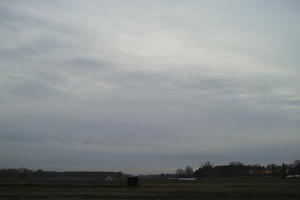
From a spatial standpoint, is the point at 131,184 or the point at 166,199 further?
the point at 131,184

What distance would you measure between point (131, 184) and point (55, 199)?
107 ft

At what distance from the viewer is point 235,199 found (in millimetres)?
35062

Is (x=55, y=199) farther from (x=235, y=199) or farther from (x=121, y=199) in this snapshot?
(x=235, y=199)

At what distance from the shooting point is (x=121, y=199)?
119 feet

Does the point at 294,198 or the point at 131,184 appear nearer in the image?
the point at 294,198

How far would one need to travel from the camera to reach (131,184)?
222 feet

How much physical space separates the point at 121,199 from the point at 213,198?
799 cm

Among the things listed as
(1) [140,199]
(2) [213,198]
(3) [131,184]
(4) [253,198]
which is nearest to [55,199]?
(1) [140,199]

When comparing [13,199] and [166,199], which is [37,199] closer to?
[13,199]

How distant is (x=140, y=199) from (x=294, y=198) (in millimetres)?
12937

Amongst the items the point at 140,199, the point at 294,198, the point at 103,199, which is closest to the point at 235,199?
the point at 294,198

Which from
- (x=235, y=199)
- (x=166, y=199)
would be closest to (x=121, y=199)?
(x=166, y=199)

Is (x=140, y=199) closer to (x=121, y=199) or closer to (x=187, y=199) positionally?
(x=121, y=199)

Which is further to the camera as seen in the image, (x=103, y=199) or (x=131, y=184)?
(x=131, y=184)
